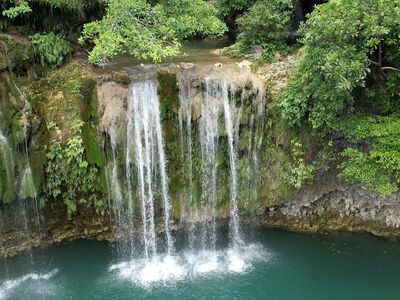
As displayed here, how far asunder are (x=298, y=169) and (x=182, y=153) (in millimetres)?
3386

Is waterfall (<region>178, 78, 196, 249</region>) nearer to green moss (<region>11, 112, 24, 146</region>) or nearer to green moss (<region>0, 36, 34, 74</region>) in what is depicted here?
green moss (<region>0, 36, 34, 74</region>)

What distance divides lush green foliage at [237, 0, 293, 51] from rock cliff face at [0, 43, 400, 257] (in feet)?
3.73

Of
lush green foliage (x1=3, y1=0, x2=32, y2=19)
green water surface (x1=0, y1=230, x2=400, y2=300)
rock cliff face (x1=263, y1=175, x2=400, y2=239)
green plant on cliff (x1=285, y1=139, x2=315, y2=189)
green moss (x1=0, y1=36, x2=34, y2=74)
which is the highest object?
lush green foliage (x1=3, y1=0, x2=32, y2=19)

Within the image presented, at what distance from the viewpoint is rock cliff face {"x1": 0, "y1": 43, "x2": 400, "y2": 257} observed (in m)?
12.2

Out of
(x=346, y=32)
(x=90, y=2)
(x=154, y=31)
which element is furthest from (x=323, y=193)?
(x=90, y=2)

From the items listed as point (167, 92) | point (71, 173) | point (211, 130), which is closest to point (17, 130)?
point (71, 173)

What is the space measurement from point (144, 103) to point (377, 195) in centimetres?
747

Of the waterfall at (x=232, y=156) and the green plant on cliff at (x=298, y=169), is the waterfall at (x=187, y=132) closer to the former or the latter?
the waterfall at (x=232, y=156)

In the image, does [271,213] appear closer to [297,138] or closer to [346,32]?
[297,138]

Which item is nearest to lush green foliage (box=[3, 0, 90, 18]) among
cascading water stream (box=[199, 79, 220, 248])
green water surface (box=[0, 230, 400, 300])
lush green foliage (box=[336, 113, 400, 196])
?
cascading water stream (box=[199, 79, 220, 248])

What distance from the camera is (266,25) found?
14453 mm

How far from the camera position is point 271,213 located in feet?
47.4

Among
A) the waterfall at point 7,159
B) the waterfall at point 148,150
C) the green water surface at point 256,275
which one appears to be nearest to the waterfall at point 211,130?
the waterfall at point 148,150

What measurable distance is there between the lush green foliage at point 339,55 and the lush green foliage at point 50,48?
642 centimetres
